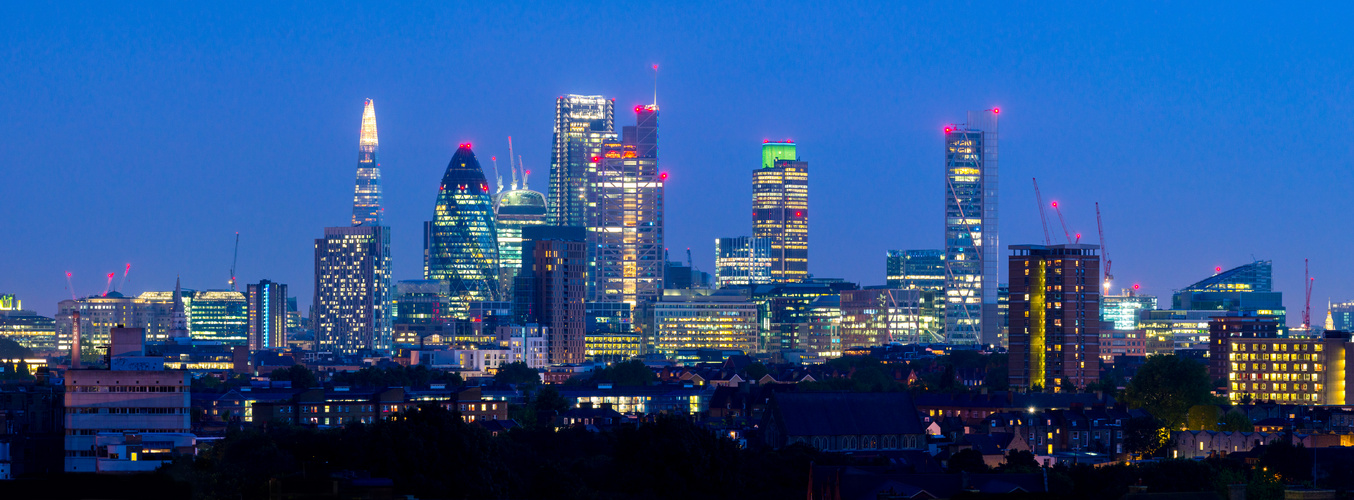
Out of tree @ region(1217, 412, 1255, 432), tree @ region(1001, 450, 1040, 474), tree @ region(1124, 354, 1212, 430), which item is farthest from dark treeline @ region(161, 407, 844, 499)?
tree @ region(1124, 354, 1212, 430)

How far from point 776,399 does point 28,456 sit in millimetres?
47683

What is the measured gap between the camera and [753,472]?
82.3 meters

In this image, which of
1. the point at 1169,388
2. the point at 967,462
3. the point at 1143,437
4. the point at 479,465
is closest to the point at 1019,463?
the point at 967,462

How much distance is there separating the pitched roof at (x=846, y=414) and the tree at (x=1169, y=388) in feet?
143

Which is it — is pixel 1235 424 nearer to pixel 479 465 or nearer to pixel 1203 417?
pixel 1203 417

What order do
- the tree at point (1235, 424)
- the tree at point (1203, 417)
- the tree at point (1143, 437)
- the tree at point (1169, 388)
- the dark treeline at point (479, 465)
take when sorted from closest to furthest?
the dark treeline at point (479, 465)
the tree at point (1143, 437)
the tree at point (1235, 424)
the tree at point (1203, 417)
the tree at point (1169, 388)

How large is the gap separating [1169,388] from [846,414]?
53.2 meters

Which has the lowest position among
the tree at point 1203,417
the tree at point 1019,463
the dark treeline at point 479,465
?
the tree at point 1203,417

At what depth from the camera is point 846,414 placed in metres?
119

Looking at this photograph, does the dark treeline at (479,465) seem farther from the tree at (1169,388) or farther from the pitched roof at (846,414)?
the tree at (1169,388)

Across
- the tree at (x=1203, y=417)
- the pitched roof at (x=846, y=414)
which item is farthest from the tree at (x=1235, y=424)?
the pitched roof at (x=846, y=414)

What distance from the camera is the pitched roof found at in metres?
117

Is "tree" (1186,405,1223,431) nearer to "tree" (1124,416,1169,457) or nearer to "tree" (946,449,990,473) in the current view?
"tree" (1124,416,1169,457)

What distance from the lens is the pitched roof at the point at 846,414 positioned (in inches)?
4599
